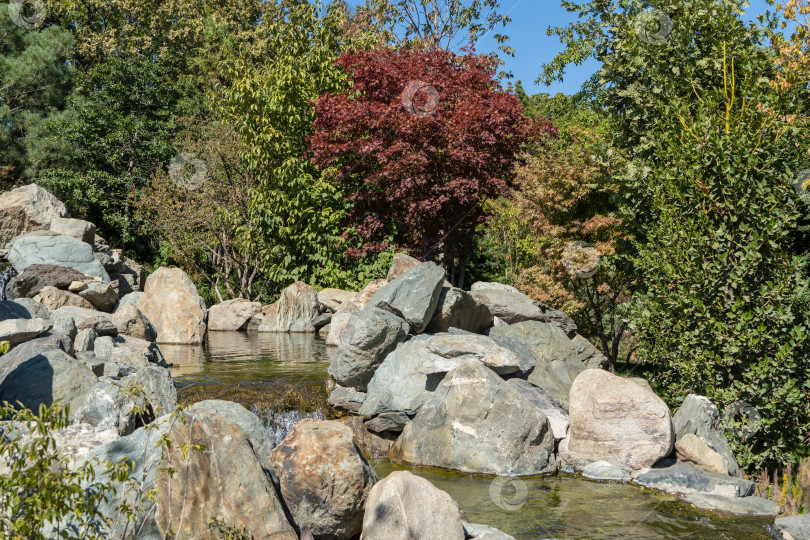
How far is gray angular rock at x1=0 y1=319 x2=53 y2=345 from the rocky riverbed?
2cm

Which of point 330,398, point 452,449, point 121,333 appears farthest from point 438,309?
point 121,333

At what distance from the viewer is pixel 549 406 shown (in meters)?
7.50

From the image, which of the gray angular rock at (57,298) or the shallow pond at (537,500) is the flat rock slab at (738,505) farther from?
the gray angular rock at (57,298)

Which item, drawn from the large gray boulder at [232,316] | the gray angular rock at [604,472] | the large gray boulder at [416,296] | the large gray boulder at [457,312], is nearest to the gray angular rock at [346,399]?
the large gray boulder at [416,296]

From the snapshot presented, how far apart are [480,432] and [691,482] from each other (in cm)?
200

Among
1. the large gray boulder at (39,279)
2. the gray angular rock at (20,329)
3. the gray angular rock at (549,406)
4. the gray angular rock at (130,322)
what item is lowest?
the gray angular rock at (549,406)

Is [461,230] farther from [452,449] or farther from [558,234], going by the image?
[452,449]

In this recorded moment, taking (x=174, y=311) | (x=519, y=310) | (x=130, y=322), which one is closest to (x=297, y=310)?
(x=174, y=311)

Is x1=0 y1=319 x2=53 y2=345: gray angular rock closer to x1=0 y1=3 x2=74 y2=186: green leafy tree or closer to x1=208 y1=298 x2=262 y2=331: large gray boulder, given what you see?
x1=208 y1=298 x2=262 y2=331: large gray boulder

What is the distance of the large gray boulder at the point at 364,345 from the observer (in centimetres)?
828

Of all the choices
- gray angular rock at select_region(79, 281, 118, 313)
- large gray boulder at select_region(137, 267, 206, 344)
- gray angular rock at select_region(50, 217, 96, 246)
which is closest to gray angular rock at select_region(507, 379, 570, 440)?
large gray boulder at select_region(137, 267, 206, 344)

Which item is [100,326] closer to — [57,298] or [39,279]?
[57,298]

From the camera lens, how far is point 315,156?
1648cm

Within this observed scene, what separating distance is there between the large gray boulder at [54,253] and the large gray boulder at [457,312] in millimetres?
8739
